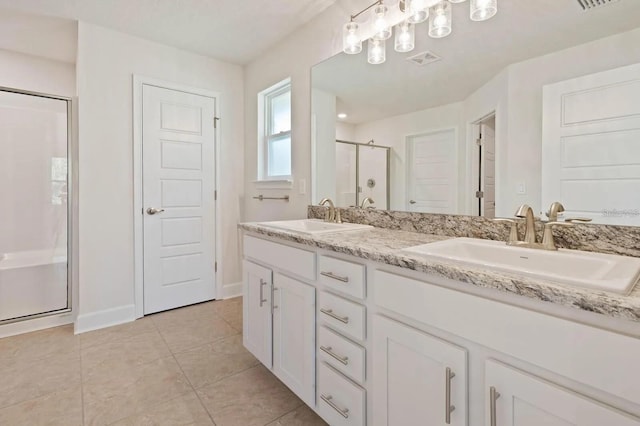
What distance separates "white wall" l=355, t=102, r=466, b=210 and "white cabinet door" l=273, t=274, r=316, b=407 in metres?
0.76

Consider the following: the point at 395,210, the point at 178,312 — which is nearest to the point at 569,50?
the point at 395,210

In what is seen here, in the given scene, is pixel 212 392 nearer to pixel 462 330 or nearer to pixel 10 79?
pixel 462 330

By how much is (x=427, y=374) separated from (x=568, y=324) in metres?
0.43

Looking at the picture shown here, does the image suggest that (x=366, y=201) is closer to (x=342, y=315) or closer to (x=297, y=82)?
(x=342, y=315)

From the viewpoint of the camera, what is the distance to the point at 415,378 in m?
1.00

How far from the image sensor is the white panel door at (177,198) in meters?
2.83

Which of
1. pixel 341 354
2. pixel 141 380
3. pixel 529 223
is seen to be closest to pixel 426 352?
pixel 341 354

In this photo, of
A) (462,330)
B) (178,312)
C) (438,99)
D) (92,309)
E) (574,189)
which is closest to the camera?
(462,330)

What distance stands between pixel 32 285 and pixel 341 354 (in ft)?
9.54

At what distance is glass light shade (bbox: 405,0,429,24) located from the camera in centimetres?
162

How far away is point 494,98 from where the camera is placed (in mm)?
1428

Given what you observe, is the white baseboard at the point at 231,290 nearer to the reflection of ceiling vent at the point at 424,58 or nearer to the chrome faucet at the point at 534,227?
the reflection of ceiling vent at the point at 424,58

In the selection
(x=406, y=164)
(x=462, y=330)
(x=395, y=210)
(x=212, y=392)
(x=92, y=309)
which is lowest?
(x=212, y=392)

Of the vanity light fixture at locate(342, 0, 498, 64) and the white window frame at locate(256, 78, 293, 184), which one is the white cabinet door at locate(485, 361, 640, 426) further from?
the white window frame at locate(256, 78, 293, 184)
